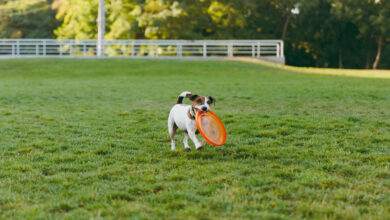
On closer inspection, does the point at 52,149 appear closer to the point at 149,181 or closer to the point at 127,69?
the point at 149,181

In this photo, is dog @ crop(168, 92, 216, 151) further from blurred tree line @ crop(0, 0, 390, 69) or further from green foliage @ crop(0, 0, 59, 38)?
green foliage @ crop(0, 0, 59, 38)

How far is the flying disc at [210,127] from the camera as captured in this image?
5469mm

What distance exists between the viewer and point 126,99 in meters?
13.8

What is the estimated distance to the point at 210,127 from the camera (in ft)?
18.7

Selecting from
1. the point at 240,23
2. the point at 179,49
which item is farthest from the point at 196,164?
the point at 240,23

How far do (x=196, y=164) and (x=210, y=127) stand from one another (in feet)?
1.93

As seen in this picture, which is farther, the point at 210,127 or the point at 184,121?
the point at 184,121

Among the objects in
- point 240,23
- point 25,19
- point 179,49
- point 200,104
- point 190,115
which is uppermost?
point 25,19

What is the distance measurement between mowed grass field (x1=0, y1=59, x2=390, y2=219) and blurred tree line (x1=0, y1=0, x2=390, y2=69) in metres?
26.4

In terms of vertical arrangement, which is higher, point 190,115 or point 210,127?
point 190,115

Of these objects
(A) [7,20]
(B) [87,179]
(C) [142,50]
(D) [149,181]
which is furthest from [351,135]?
(A) [7,20]

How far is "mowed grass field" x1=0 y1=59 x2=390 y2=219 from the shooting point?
152 inches

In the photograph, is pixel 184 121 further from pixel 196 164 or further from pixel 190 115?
pixel 196 164

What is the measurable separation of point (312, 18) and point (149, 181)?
46758mm
